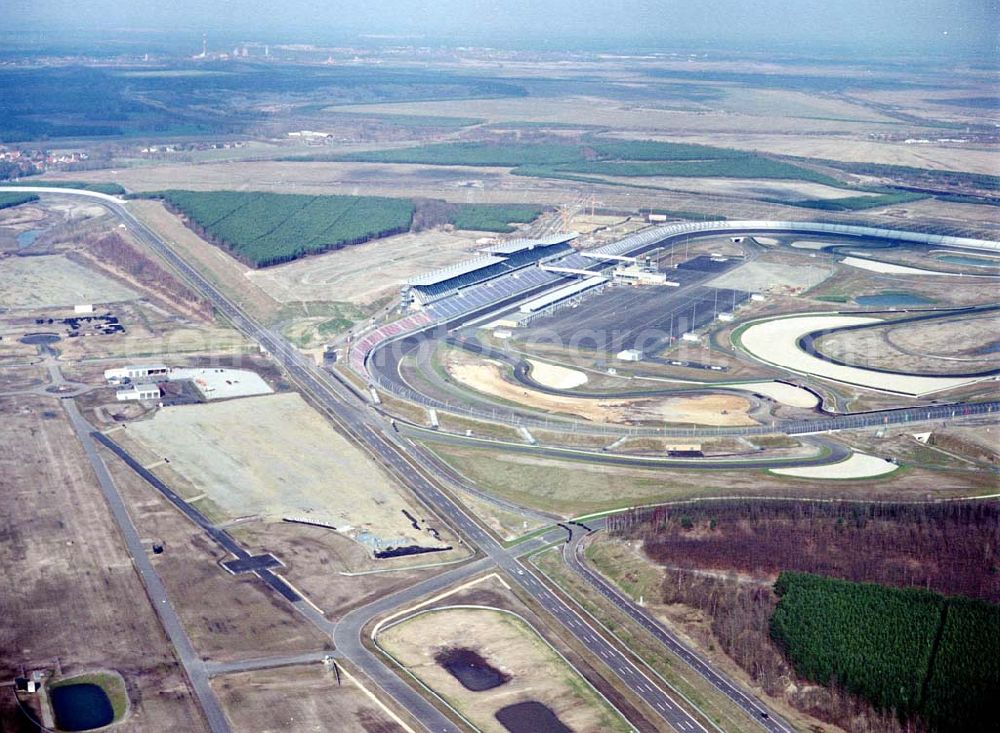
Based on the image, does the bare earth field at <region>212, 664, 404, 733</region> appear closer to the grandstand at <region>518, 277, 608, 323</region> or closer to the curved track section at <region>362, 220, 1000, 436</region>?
the curved track section at <region>362, 220, 1000, 436</region>

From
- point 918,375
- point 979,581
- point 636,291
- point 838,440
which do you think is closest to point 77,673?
point 979,581

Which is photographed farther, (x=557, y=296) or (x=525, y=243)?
(x=525, y=243)

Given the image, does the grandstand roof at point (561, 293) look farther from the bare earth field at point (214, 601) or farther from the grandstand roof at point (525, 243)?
the bare earth field at point (214, 601)

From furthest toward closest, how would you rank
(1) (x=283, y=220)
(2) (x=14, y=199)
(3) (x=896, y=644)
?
(2) (x=14, y=199) < (1) (x=283, y=220) < (3) (x=896, y=644)

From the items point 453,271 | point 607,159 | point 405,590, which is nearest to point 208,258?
point 453,271

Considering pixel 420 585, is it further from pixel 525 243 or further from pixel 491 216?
pixel 491 216

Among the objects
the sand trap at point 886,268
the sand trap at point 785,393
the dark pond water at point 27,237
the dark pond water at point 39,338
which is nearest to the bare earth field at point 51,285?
the dark pond water at point 27,237

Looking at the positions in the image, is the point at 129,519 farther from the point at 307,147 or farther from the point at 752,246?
the point at 307,147
